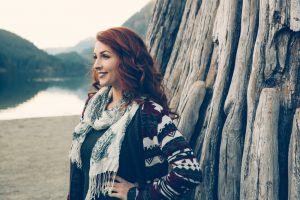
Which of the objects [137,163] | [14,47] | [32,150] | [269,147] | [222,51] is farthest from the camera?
[14,47]

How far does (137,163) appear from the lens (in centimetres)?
264

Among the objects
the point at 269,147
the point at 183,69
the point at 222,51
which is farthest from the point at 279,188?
the point at 183,69

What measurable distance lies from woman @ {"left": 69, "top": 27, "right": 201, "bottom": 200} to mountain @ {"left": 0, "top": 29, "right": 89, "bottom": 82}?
83428mm

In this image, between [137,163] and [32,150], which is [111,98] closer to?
[137,163]

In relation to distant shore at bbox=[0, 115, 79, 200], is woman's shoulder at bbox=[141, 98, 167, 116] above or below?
above

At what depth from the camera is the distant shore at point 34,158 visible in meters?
6.55

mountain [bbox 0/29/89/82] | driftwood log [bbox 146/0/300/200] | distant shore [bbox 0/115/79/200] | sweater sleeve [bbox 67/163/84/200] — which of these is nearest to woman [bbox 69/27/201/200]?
sweater sleeve [bbox 67/163/84/200]

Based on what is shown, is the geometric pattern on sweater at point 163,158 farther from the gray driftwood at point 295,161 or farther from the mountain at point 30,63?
the mountain at point 30,63

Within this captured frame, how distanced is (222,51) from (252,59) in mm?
302

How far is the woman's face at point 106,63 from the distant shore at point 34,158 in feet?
12.7

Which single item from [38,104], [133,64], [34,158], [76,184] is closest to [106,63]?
[133,64]

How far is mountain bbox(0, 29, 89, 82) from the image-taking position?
8800 centimetres

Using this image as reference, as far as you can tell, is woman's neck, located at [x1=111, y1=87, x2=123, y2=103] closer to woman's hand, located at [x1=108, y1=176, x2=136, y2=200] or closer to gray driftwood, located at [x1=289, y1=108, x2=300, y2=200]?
woman's hand, located at [x1=108, y1=176, x2=136, y2=200]

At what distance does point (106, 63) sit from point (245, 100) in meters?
1.11
